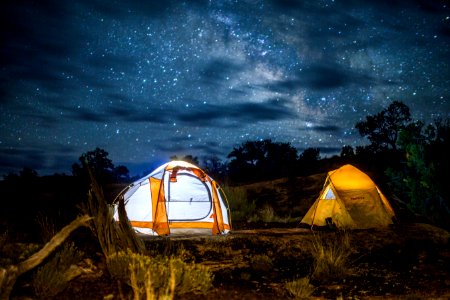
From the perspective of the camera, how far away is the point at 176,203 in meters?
11.3

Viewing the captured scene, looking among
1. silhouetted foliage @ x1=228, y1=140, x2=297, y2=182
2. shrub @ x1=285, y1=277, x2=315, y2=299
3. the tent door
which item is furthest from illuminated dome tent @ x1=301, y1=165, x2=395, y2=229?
silhouetted foliage @ x1=228, y1=140, x2=297, y2=182

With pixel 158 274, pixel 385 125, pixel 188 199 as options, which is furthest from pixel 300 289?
pixel 385 125

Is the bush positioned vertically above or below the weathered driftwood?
below

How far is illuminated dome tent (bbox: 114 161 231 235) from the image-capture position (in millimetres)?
10773

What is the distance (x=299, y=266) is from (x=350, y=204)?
4.42m

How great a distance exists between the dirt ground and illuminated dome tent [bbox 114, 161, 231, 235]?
Result: 1.45 meters

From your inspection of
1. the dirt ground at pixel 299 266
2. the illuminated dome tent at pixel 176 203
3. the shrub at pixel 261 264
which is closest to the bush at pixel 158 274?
the dirt ground at pixel 299 266

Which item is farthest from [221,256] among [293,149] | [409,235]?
[293,149]

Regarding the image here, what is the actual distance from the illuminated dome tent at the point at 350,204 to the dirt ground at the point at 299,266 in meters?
0.55

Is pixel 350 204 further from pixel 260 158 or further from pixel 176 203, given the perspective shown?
pixel 260 158

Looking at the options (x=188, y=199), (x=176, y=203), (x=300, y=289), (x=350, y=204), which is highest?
(x=188, y=199)

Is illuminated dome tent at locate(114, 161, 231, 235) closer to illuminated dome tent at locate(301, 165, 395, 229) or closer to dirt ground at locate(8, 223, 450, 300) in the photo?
dirt ground at locate(8, 223, 450, 300)

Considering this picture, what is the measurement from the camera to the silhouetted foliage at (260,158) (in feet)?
114

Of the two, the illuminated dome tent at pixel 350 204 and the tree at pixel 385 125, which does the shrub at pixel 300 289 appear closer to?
the illuminated dome tent at pixel 350 204
